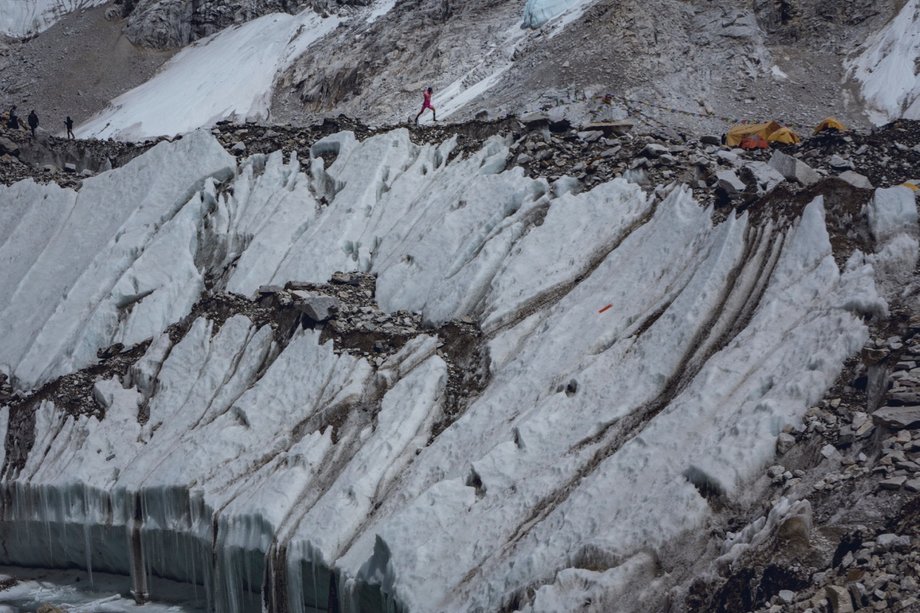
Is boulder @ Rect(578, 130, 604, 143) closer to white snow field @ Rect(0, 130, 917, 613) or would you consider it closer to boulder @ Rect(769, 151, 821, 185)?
white snow field @ Rect(0, 130, 917, 613)

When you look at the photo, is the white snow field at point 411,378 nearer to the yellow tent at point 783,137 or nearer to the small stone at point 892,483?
the small stone at point 892,483

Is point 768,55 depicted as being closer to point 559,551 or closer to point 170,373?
point 170,373

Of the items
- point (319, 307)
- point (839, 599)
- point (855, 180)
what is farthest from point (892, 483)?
point (319, 307)

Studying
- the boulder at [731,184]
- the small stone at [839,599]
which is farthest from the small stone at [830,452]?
the boulder at [731,184]

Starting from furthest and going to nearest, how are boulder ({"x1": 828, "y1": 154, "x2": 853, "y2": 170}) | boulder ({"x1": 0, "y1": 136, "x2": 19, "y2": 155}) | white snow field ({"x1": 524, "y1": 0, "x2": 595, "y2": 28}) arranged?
white snow field ({"x1": 524, "y1": 0, "x2": 595, "y2": 28}), boulder ({"x1": 0, "y1": 136, "x2": 19, "y2": 155}), boulder ({"x1": 828, "y1": 154, "x2": 853, "y2": 170})

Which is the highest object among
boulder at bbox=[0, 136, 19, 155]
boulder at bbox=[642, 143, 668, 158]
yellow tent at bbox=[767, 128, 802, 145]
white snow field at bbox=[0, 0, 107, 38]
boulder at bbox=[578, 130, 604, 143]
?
white snow field at bbox=[0, 0, 107, 38]

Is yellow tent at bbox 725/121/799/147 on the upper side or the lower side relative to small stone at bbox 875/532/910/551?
lower

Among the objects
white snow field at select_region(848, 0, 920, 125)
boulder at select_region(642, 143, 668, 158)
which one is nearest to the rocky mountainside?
white snow field at select_region(848, 0, 920, 125)
